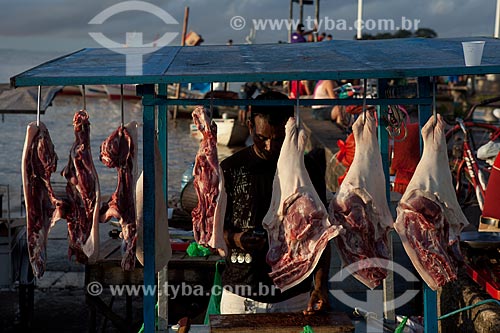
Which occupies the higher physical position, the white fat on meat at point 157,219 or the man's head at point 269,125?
the man's head at point 269,125

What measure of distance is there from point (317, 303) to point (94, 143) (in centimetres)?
2312

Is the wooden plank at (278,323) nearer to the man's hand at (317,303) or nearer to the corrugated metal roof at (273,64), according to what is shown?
the man's hand at (317,303)

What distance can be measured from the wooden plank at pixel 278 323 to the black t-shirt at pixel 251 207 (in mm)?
253

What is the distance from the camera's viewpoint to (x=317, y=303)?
14.0ft

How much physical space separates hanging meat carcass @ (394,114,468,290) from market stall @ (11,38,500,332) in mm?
177

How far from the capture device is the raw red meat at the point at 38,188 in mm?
3764

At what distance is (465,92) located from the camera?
30688mm

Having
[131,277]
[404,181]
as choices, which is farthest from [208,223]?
[404,181]

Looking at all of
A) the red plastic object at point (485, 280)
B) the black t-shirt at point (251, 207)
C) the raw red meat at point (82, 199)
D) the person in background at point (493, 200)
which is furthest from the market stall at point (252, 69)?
the person in background at point (493, 200)

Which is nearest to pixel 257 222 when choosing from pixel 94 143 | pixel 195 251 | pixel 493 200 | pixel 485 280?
pixel 485 280

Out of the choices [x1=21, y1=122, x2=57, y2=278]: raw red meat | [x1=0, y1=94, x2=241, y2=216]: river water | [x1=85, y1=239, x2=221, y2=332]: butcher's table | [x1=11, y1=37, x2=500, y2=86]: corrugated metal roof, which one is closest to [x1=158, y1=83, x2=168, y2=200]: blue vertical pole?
[x1=11, y1=37, x2=500, y2=86]: corrugated metal roof

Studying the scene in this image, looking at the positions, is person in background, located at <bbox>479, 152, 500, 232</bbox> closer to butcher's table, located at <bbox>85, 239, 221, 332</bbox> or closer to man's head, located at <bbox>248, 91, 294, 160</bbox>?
butcher's table, located at <bbox>85, 239, 221, 332</bbox>

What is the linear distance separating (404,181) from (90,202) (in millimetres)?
5344

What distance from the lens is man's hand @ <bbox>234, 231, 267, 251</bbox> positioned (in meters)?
4.17
